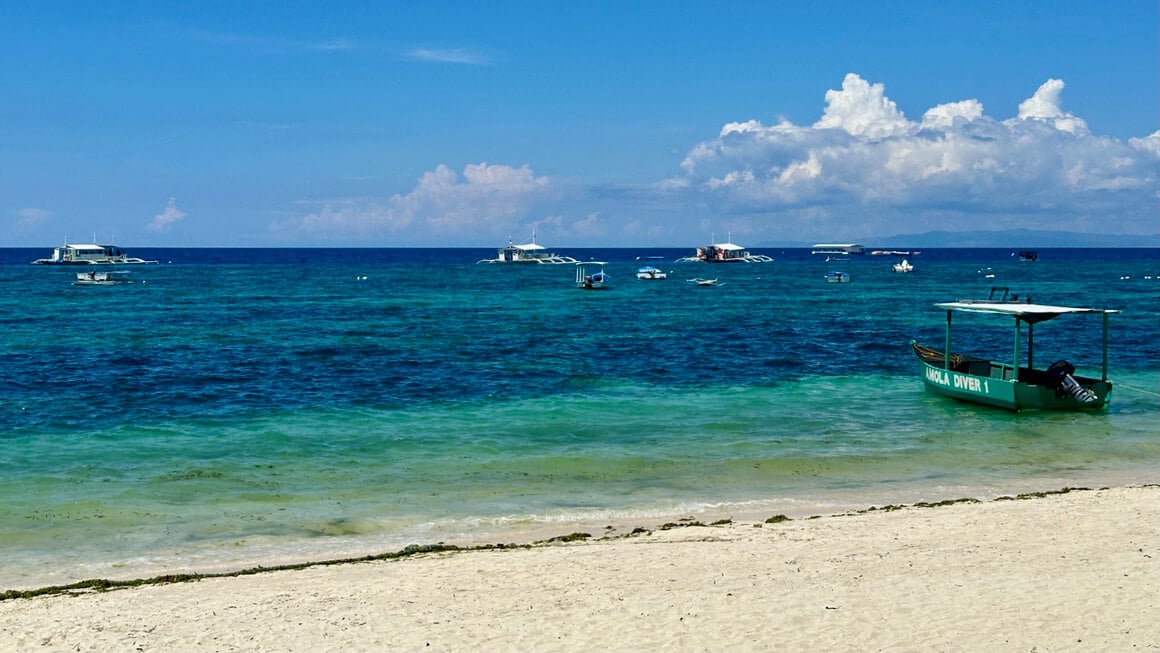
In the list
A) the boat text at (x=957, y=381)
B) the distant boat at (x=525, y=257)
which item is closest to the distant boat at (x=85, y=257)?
the distant boat at (x=525, y=257)

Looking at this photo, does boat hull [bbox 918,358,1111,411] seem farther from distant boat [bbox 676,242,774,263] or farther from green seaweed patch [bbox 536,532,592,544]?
distant boat [bbox 676,242,774,263]

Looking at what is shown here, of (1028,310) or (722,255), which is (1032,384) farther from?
(722,255)

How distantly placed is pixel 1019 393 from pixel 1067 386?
3.99 ft

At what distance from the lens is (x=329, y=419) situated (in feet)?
86.5

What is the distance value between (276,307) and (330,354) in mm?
28981

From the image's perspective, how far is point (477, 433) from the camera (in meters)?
24.6

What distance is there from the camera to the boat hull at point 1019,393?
27.4m

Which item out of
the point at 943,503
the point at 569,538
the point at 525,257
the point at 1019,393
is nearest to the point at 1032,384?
the point at 1019,393

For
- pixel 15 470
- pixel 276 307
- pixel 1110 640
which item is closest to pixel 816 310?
pixel 276 307

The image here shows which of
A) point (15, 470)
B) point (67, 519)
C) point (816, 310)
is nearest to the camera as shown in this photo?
point (67, 519)

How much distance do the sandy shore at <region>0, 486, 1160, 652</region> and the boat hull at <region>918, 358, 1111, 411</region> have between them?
43.2ft

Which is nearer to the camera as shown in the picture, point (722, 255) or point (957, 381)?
point (957, 381)

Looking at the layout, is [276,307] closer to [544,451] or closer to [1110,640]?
[544,451]

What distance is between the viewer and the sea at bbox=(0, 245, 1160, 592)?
1661 cm
